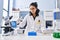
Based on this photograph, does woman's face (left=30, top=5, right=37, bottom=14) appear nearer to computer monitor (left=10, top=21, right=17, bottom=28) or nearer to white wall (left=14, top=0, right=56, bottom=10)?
white wall (left=14, top=0, right=56, bottom=10)

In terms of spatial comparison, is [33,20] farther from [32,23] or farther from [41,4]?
[41,4]

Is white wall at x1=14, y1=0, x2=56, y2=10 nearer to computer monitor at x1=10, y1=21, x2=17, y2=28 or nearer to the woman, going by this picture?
the woman

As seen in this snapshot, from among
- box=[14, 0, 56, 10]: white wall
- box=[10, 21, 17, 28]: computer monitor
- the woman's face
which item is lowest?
box=[10, 21, 17, 28]: computer monitor

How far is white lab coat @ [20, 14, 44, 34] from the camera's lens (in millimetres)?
854

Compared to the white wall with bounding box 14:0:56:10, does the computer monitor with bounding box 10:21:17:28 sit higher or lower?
lower

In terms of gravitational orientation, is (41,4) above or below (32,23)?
above

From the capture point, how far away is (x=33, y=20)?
0.87m

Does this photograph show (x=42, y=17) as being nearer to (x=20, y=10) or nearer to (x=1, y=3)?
(x=20, y=10)

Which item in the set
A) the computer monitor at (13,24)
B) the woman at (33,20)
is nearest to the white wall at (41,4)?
the woman at (33,20)

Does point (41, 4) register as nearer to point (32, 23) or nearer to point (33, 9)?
point (33, 9)

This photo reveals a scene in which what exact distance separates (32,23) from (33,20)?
3 centimetres

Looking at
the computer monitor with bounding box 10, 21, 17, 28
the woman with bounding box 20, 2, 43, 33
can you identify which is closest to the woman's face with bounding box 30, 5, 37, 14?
the woman with bounding box 20, 2, 43, 33

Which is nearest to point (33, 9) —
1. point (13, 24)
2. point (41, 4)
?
point (41, 4)

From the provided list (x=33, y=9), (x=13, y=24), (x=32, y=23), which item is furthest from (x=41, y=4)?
(x=13, y=24)
